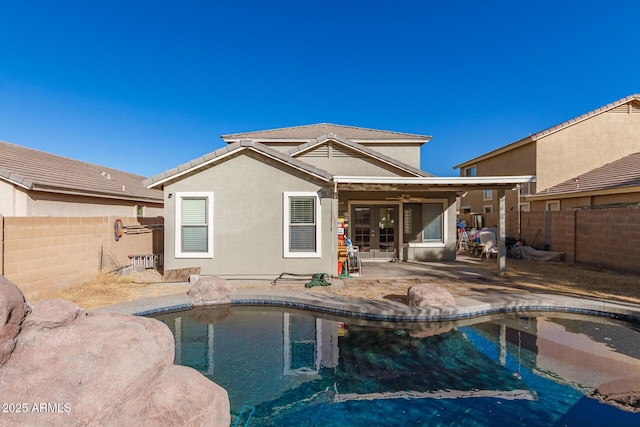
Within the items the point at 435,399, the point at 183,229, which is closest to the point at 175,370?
the point at 435,399

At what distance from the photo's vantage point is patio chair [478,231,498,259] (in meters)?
15.0

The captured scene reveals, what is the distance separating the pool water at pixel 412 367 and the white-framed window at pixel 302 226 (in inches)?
111

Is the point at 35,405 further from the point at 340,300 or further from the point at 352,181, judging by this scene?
the point at 352,181

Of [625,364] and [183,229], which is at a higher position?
[183,229]

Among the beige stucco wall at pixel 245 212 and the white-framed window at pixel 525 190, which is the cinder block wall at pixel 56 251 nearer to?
the beige stucco wall at pixel 245 212

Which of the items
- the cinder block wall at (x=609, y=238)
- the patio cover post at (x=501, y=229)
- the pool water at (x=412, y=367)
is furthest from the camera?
the cinder block wall at (x=609, y=238)

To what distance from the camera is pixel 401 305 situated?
7.12m

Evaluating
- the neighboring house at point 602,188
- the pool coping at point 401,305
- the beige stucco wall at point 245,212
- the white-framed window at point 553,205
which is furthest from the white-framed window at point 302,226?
the white-framed window at point 553,205

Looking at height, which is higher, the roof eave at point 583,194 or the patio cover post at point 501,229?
the roof eave at point 583,194

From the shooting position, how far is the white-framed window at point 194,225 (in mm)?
9836

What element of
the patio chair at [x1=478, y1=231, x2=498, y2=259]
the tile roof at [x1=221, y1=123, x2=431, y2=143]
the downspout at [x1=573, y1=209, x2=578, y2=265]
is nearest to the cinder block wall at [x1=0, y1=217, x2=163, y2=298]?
the tile roof at [x1=221, y1=123, x2=431, y2=143]

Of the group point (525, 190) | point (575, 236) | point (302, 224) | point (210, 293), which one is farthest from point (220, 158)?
point (525, 190)

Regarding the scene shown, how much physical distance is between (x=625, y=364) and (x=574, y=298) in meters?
2.98

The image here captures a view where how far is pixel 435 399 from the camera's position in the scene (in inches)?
163
